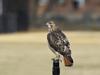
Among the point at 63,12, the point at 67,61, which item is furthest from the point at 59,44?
the point at 63,12

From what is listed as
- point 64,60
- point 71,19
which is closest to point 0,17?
point 71,19

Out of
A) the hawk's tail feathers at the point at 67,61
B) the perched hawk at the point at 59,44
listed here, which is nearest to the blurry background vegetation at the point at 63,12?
the perched hawk at the point at 59,44

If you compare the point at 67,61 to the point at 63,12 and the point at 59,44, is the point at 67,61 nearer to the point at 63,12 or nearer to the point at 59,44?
the point at 59,44

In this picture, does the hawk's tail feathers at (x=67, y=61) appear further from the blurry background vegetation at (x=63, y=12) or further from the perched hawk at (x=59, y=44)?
the blurry background vegetation at (x=63, y=12)

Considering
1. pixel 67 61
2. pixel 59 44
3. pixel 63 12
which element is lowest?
pixel 67 61

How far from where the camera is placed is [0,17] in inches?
1451

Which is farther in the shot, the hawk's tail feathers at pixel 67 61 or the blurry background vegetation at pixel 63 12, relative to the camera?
the blurry background vegetation at pixel 63 12

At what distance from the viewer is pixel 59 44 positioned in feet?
25.7

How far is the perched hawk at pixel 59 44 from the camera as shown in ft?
25.5

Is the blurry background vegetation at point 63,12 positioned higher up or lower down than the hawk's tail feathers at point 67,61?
higher up

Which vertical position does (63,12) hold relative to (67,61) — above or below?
above

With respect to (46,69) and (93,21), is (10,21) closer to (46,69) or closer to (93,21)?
(93,21)

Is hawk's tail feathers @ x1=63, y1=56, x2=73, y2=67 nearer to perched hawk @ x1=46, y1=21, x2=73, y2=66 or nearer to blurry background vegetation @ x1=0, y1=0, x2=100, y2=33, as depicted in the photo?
perched hawk @ x1=46, y1=21, x2=73, y2=66

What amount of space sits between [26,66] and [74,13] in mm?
33592
